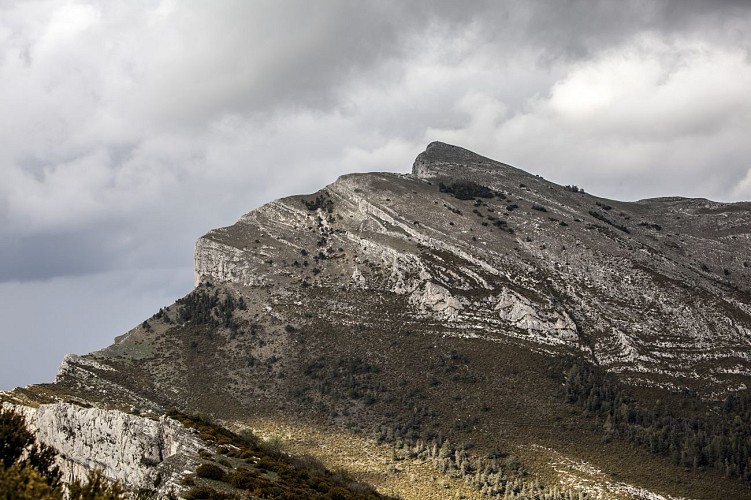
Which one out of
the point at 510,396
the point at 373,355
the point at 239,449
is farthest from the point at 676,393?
the point at 239,449

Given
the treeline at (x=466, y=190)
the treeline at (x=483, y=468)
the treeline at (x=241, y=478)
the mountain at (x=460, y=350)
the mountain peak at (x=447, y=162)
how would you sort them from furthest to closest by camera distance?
the mountain peak at (x=447, y=162) → the treeline at (x=466, y=190) → the mountain at (x=460, y=350) → the treeline at (x=483, y=468) → the treeline at (x=241, y=478)

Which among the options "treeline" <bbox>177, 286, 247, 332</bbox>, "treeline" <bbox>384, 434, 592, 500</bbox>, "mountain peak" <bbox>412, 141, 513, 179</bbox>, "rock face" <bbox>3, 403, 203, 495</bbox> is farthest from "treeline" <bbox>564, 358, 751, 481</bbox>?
"mountain peak" <bbox>412, 141, 513, 179</bbox>

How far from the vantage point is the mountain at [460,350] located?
72625mm

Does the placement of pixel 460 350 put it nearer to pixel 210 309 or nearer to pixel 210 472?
pixel 210 309

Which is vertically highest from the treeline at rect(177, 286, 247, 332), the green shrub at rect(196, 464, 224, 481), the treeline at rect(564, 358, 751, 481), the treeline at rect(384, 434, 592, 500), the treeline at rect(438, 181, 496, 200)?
the treeline at rect(438, 181, 496, 200)

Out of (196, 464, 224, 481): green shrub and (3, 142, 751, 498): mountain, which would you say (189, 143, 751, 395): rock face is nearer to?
(3, 142, 751, 498): mountain

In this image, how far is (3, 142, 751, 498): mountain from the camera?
7262cm

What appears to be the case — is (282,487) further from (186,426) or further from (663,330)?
(663,330)

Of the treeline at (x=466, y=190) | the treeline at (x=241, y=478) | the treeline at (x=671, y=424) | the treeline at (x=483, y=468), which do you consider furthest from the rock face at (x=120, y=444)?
the treeline at (x=466, y=190)

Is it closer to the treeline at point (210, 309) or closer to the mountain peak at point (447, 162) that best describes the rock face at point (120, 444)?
the treeline at point (210, 309)

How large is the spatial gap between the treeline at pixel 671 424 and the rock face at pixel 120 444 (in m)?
60.0

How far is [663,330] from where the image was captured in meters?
99.0

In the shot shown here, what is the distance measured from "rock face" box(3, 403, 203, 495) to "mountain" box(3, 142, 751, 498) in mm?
647

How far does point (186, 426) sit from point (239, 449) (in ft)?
12.8
